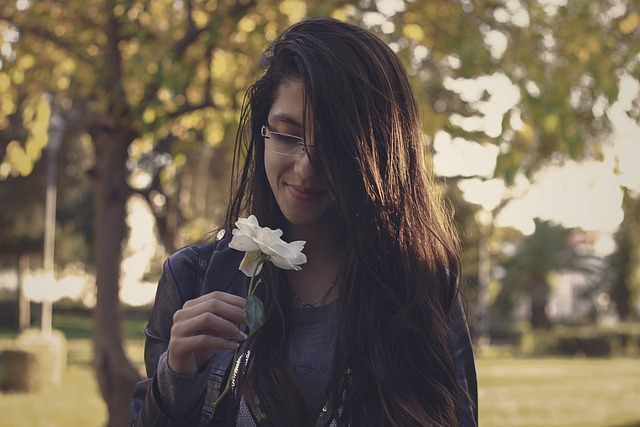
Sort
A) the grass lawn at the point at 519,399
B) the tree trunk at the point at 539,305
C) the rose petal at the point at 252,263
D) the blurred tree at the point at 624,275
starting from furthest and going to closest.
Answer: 1. the tree trunk at the point at 539,305
2. the blurred tree at the point at 624,275
3. the grass lawn at the point at 519,399
4. the rose petal at the point at 252,263

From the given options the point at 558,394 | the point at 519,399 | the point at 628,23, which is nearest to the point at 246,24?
the point at 628,23

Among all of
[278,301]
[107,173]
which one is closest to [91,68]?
[107,173]

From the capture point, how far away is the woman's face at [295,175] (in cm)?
221

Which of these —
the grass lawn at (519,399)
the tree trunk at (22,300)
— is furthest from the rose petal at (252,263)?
the tree trunk at (22,300)

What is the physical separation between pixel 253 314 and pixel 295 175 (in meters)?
0.47

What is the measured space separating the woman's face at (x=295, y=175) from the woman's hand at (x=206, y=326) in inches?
14.9

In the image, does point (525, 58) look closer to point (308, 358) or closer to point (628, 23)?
point (628, 23)

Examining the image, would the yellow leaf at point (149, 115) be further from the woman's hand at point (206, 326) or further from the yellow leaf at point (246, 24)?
the woman's hand at point (206, 326)

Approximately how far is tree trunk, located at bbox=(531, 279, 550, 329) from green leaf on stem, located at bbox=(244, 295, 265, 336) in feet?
162

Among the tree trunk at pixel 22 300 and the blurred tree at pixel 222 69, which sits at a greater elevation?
the blurred tree at pixel 222 69

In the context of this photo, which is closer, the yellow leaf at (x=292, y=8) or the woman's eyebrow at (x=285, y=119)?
the woman's eyebrow at (x=285, y=119)

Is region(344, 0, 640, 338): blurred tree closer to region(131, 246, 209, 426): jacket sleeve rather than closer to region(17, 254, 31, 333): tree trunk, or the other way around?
region(131, 246, 209, 426): jacket sleeve

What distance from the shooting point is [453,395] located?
90.8 inches

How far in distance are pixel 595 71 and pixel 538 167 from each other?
295 cm
